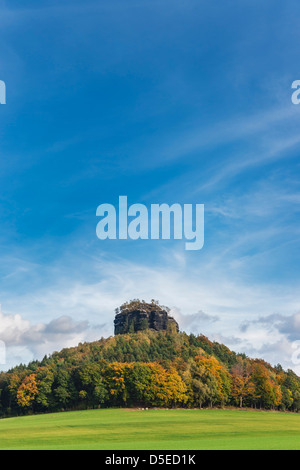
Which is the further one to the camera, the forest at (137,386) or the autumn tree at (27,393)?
the autumn tree at (27,393)

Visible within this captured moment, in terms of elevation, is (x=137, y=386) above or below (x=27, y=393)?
above

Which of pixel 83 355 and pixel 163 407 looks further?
pixel 83 355

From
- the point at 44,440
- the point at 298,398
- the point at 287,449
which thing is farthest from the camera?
the point at 298,398

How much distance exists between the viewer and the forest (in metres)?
125

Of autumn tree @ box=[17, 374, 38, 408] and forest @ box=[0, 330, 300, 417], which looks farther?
autumn tree @ box=[17, 374, 38, 408]

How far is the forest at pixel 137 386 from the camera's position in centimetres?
12488

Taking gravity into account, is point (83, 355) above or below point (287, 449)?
above

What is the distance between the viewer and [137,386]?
122 meters

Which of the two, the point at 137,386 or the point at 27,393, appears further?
the point at 27,393
